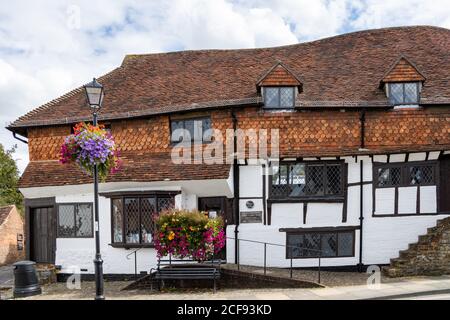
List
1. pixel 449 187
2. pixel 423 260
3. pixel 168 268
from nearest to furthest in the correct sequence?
1. pixel 168 268
2. pixel 423 260
3. pixel 449 187

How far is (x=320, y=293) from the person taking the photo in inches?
440

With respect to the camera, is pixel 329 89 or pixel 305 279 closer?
pixel 305 279

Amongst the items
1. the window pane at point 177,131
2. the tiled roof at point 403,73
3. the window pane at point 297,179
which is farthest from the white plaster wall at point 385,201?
the window pane at point 177,131

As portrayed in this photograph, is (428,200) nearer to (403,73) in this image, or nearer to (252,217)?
(403,73)

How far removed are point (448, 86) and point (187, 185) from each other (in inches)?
393

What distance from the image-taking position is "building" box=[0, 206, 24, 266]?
25.0 m

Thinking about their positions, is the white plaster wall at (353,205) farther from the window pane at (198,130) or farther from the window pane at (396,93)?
the window pane at (198,130)

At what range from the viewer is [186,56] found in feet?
65.4

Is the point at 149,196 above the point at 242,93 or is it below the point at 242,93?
below

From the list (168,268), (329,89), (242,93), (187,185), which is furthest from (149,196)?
(329,89)

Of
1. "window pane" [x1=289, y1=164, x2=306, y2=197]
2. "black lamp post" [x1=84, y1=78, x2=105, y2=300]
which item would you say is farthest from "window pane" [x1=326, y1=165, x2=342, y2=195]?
"black lamp post" [x1=84, y1=78, x2=105, y2=300]

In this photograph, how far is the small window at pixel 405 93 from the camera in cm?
1502

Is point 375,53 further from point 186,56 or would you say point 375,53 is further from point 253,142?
point 186,56

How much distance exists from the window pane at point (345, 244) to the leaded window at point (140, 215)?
5971mm
